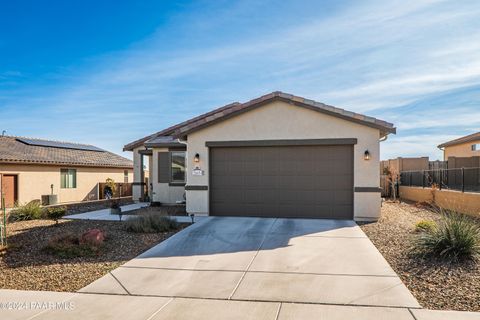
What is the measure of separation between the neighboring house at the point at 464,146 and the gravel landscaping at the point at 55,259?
22.4m

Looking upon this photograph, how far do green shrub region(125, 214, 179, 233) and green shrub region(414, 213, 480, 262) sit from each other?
6.49 metres

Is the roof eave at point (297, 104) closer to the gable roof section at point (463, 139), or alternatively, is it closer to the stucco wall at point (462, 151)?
the gable roof section at point (463, 139)

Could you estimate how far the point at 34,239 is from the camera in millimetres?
9453

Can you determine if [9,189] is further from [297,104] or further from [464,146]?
[464,146]

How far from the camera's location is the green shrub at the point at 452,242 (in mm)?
6992

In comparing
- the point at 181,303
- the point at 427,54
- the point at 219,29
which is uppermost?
the point at 219,29

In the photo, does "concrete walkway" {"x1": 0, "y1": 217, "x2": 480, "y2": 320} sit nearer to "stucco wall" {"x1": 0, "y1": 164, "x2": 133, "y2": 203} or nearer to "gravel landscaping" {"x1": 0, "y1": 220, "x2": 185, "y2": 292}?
"gravel landscaping" {"x1": 0, "y1": 220, "x2": 185, "y2": 292}

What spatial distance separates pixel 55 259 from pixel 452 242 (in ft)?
26.5

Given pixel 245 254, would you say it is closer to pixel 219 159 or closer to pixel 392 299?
pixel 392 299

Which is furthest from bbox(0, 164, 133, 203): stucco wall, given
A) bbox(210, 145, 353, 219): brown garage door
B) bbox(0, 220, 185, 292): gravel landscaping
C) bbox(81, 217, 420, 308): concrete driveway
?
bbox(81, 217, 420, 308): concrete driveway

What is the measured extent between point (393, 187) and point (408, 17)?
11.3m

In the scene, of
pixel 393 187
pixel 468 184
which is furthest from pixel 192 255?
pixel 468 184

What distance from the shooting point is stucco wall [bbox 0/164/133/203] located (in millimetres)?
20250

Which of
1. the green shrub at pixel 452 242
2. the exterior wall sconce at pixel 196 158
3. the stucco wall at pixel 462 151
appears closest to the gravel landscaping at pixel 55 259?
the exterior wall sconce at pixel 196 158
